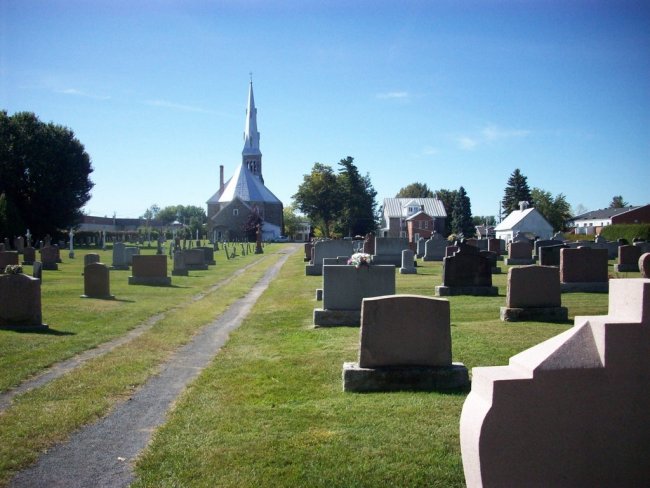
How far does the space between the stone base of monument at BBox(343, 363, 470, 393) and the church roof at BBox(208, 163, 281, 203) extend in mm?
106862

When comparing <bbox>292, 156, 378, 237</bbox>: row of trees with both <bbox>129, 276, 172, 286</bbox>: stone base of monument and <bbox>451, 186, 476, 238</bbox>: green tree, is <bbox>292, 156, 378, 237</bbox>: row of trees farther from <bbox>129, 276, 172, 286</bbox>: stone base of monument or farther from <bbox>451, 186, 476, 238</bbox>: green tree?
<bbox>129, 276, 172, 286</bbox>: stone base of monument

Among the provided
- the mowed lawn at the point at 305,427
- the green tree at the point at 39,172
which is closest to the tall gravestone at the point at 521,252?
the mowed lawn at the point at 305,427

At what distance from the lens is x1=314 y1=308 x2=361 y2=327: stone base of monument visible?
1416 centimetres

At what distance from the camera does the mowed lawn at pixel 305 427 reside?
5.35m

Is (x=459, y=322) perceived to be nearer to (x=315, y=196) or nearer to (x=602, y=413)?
(x=602, y=413)

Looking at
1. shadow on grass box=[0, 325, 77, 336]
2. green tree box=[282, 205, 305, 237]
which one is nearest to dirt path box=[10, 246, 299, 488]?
shadow on grass box=[0, 325, 77, 336]

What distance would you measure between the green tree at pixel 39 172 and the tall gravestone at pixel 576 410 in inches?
2535

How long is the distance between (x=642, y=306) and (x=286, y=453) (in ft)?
11.2

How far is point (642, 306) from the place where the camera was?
3.93 m

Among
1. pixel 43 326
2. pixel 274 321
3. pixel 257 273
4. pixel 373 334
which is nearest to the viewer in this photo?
pixel 373 334

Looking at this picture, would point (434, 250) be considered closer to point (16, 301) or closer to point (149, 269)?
point (149, 269)

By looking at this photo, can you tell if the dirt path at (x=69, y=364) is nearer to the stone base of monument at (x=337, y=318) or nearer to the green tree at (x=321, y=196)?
the stone base of monument at (x=337, y=318)

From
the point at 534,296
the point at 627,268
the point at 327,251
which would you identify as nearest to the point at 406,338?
the point at 534,296

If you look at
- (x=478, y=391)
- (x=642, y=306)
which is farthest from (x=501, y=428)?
(x=642, y=306)
